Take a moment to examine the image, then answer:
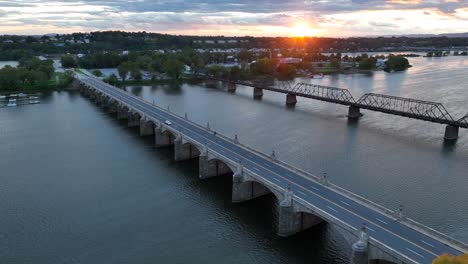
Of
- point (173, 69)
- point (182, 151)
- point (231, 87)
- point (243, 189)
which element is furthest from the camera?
point (173, 69)

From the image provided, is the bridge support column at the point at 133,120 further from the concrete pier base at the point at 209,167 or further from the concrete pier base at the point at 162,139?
the concrete pier base at the point at 209,167

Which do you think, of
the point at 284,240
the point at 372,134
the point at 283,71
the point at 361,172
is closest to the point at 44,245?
the point at 284,240

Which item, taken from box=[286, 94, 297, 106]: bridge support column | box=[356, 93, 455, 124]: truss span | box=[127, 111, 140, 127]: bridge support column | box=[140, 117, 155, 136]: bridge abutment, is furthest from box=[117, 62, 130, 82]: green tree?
box=[356, 93, 455, 124]: truss span

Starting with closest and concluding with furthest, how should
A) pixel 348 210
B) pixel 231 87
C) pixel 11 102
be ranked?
pixel 348 210 < pixel 11 102 < pixel 231 87

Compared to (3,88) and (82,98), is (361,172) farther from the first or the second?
(3,88)

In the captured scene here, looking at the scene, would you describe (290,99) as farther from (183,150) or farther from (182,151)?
(182,151)

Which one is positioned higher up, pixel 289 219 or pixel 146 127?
pixel 146 127

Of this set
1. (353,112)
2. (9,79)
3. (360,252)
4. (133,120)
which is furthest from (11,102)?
(360,252)
